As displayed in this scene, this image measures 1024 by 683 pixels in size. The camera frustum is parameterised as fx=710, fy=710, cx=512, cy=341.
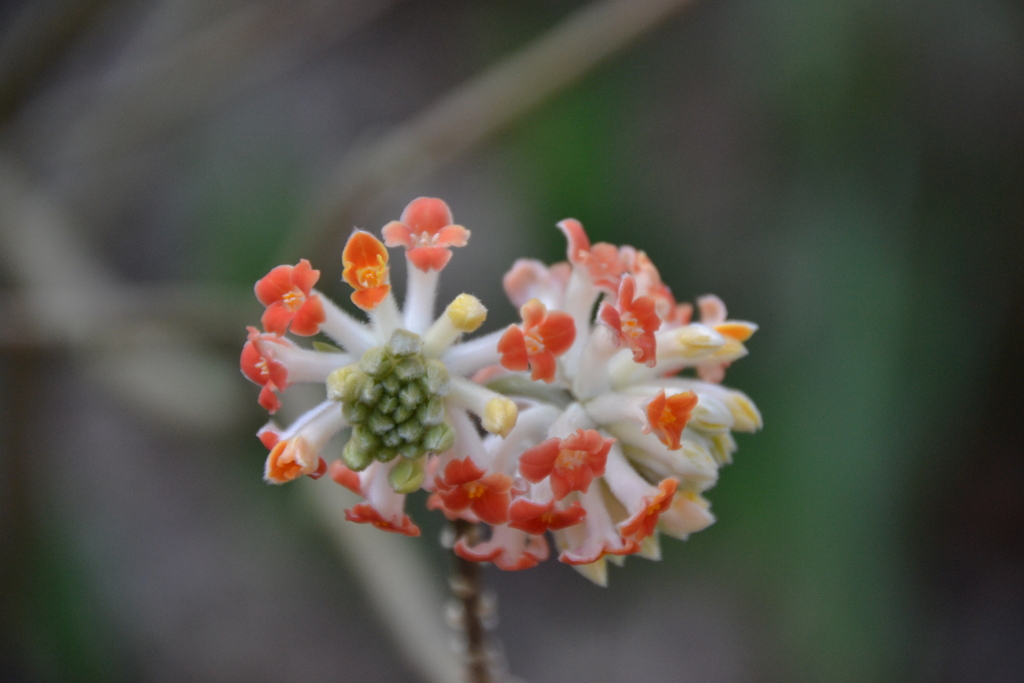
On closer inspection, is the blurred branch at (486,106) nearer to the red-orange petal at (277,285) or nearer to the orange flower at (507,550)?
the red-orange petal at (277,285)

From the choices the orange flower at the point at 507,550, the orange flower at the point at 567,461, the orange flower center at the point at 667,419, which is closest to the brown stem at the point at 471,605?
the orange flower at the point at 507,550

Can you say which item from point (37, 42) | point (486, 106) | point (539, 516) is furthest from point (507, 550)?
point (37, 42)

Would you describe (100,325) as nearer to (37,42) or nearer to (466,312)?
(37,42)

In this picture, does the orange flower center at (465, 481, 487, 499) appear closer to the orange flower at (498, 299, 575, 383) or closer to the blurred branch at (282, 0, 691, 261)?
the orange flower at (498, 299, 575, 383)

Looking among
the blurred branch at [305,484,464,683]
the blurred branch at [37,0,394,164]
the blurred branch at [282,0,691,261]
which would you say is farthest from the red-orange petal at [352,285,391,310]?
the blurred branch at [37,0,394,164]

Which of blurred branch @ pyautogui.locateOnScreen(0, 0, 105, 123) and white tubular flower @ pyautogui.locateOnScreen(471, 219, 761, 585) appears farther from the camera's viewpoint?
blurred branch @ pyautogui.locateOnScreen(0, 0, 105, 123)

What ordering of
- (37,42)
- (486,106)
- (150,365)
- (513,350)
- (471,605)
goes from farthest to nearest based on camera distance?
(150,365), (37,42), (486,106), (471,605), (513,350)

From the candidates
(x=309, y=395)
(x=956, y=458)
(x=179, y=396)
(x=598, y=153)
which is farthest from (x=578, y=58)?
(x=956, y=458)

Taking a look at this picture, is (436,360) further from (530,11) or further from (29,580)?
(29,580)
